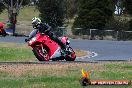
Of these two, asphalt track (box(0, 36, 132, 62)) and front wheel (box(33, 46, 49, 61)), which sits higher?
front wheel (box(33, 46, 49, 61))

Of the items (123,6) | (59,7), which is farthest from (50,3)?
(123,6)

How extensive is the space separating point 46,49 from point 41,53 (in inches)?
12.3

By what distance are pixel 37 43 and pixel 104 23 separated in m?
31.7

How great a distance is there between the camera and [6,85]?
1057 cm

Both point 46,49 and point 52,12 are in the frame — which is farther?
point 52,12

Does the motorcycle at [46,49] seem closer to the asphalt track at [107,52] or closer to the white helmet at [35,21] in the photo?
the white helmet at [35,21]

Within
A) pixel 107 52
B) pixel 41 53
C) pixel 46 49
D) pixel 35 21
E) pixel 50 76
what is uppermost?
pixel 35 21

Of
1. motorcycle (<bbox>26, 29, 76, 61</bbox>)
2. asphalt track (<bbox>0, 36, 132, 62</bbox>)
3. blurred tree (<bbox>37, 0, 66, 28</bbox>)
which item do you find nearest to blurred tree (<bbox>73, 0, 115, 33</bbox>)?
blurred tree (<bbox>37, 0, 66, 28</bbox>)

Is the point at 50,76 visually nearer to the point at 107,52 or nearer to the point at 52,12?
the point at 107,52

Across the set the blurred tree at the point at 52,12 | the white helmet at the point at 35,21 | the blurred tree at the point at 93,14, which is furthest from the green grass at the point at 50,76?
the blurred tree at the point at 52,12

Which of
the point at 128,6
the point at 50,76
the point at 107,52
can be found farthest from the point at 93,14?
the point at 50,76

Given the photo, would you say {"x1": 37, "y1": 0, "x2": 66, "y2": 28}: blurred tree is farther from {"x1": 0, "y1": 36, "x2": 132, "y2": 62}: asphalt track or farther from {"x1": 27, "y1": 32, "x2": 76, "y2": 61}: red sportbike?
{"x1": 27, "y1": 32, "x2": 76, "y2": 61}: red sportbike

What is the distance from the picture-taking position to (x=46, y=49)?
19.0 metres

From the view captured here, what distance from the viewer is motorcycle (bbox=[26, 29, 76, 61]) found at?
18797mm
